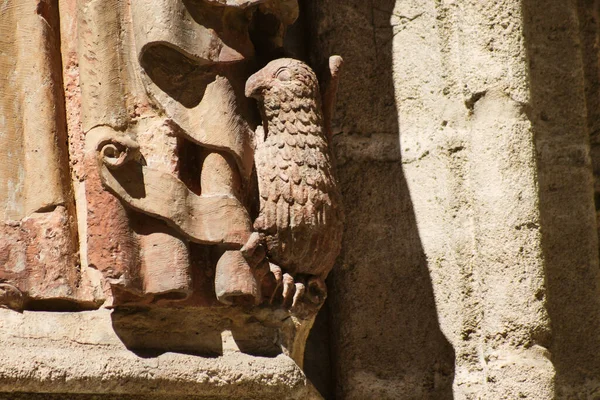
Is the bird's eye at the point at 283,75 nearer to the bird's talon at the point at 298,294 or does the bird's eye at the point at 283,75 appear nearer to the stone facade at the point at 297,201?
the stone facade at the point at 297,201

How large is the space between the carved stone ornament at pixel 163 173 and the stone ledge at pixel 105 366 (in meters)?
0.03

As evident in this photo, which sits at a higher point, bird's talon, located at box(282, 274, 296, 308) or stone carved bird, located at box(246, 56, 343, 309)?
stone carved bird, located at box(246, 56, 343, 309)

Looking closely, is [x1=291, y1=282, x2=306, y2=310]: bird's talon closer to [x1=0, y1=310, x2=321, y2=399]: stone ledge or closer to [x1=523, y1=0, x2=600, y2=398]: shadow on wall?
[x1=0, y1=310, x2=321, y2=399]: stone ledge

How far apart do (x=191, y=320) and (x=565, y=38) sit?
966 mm

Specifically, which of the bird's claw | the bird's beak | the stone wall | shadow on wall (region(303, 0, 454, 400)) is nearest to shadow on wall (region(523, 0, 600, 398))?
the stone wall

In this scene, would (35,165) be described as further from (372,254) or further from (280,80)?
(372,254)

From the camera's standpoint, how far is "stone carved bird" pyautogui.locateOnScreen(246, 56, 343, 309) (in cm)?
232

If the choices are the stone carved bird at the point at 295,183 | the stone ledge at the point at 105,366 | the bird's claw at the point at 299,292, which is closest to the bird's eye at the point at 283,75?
the stone carved bird at the point at 295,183

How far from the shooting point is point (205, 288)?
7.50 ft

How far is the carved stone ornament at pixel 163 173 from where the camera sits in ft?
7.30

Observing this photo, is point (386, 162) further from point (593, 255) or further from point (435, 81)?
point (593, 255)

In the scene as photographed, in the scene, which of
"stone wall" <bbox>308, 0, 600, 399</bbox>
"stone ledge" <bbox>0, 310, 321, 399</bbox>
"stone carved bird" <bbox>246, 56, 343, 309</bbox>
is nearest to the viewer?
"stone ledge" <bbox>0, 310, 321, 399</bbox>

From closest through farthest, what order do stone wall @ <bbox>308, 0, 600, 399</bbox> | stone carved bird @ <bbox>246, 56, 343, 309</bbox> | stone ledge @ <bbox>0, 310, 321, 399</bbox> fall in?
stone ledge @ <bbox>0, 310, 321, 399</bbox> < stone carved bird @ <bbox>246, 56, 343, 309</bbox> < stone wall @ <bbox>308, 0, 600, 399</bbox>

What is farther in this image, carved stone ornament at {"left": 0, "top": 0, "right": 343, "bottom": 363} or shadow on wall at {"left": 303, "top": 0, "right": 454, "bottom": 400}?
shadow on wall at {"left": 303, "top": 0, "right": 454, "bottom": 400}
